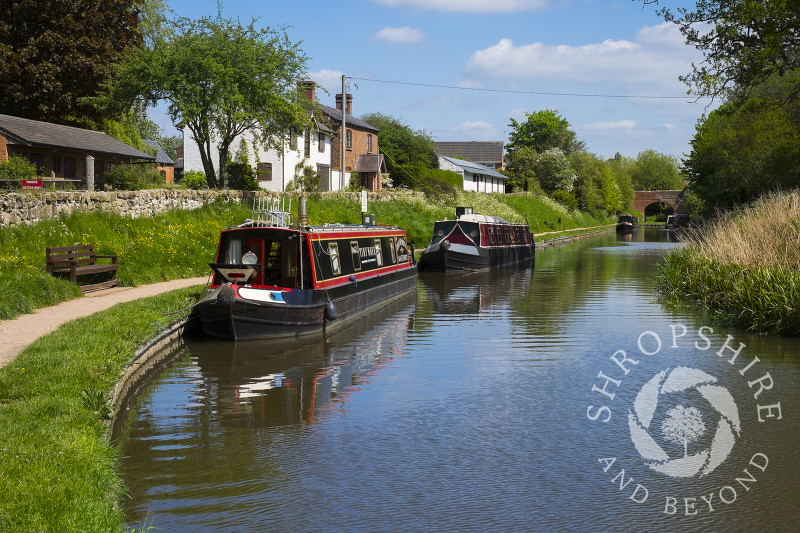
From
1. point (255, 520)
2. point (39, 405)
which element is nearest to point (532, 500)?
point (255, 520)

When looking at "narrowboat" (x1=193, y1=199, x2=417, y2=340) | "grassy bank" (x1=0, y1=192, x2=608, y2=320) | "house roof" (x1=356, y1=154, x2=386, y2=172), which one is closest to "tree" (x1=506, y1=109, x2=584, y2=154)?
"house roof" (x1=356, y1=154, x2=386, y2=172)

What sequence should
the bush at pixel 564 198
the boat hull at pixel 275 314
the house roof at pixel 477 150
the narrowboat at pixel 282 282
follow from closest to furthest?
the boat hull at pixel 275 314 → the narrowboat at pixel 282 282 → the bush at pixel 564 198 → the house roof at pixel 477 150

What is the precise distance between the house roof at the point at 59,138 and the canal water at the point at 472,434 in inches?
701

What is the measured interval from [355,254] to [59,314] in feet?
23.3

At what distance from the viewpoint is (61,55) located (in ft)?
105

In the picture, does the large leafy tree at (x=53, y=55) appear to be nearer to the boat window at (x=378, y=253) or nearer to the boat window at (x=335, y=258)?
the boat window at (x=378, y=253)

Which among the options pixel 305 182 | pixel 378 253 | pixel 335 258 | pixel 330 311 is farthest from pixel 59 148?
pixel 330 311

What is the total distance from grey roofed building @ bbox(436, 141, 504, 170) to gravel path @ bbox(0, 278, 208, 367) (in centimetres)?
8595

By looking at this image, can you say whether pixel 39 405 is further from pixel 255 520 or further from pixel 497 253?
pixel 497 253

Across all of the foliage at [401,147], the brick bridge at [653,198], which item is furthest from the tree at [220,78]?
the brick bridge at [653,198]

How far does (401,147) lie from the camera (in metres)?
60.8

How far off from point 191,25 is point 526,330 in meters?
19.0

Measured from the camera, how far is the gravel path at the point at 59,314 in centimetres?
1134

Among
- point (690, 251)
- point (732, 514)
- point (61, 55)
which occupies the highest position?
point (61, 55)
